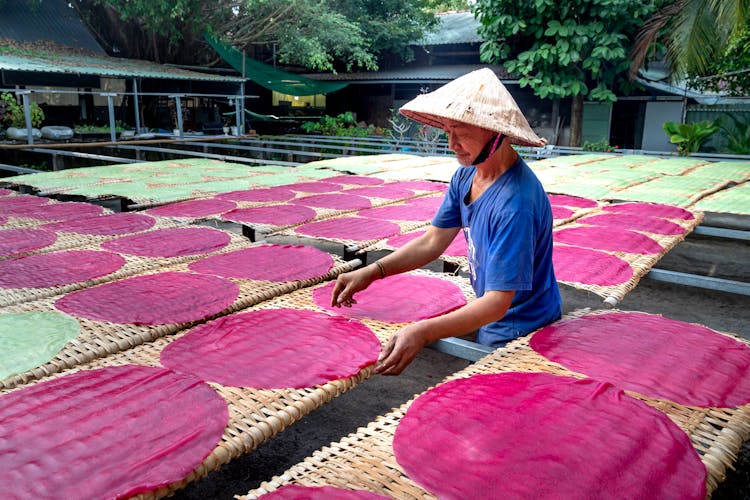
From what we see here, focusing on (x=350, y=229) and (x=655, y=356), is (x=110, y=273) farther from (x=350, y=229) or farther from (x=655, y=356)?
(x=655, y=356)

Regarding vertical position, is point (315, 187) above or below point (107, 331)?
above

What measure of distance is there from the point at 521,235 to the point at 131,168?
18.8 feet

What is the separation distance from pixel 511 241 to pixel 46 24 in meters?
17.7

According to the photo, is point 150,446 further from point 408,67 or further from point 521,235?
point 408,67

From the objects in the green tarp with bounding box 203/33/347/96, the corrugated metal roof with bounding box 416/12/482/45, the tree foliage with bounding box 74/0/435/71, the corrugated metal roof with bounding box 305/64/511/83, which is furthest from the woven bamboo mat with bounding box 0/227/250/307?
the corrugated metal roof with bounding box 416/12/482/45

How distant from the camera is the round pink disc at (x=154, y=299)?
6.82 feet

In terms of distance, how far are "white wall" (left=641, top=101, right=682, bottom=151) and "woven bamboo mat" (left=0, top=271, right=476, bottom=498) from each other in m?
14.9

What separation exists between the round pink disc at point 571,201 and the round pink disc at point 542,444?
330 centimetres

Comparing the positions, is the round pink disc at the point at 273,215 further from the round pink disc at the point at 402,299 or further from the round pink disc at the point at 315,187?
the round pink disc at the point at 402,299

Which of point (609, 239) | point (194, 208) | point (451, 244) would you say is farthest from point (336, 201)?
point (609, 239)

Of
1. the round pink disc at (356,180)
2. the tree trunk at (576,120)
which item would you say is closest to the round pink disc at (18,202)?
the round pink disc at (356,180)

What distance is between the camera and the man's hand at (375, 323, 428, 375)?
1518 mm

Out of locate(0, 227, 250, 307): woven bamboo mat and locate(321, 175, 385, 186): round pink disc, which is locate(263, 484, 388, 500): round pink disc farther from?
locate(321, 175, 385, 186): round pink disc

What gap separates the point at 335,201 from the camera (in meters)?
4.57
